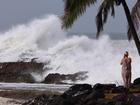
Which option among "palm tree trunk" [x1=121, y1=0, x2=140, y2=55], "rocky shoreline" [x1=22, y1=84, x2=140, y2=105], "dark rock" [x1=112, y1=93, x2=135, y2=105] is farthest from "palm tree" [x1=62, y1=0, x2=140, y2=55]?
"dark rock" [x1=112, y1=93, x2=135, y2=105]

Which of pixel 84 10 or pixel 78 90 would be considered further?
pixel 78 90

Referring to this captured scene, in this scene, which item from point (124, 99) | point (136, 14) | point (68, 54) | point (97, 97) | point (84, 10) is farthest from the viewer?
point (68, 54)

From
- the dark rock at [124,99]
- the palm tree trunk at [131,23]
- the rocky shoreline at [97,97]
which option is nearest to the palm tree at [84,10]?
the palm tree trunk at [131,23]

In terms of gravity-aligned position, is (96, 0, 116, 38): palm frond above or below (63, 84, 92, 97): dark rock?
above

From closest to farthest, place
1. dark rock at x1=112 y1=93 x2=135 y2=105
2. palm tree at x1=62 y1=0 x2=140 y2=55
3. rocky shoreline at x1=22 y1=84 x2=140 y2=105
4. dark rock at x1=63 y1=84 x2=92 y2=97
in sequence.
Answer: dark rock at x1=112 y1=93 x2=135 y2=105
rocky shoreline at x1=22 y1=84 x2=140 y2=105
palm tree at x1=62 y1=0 x2=140 y2=55
dark rock at x1=63 y1=84 x2=92 y2=97

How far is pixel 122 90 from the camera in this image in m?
19.6

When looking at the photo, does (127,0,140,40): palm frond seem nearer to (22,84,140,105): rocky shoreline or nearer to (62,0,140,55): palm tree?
(62,0,140,55): palm tree

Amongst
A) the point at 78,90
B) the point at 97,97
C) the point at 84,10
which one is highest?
the point at 84,10

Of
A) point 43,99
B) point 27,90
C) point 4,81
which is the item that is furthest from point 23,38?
point 43,99

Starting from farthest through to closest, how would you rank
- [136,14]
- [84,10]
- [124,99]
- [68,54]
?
1. [68,54]
2. [136,14]
3. [84,10]
4. [124,99]

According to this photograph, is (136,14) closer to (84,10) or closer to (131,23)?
(131,23)

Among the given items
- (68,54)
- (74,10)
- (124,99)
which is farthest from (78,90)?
(68,54)

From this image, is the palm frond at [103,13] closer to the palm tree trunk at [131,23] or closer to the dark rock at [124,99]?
the palm tree trunk at [131,23]

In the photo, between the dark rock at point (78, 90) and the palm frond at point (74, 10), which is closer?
the palm frond at point (74, 10)
